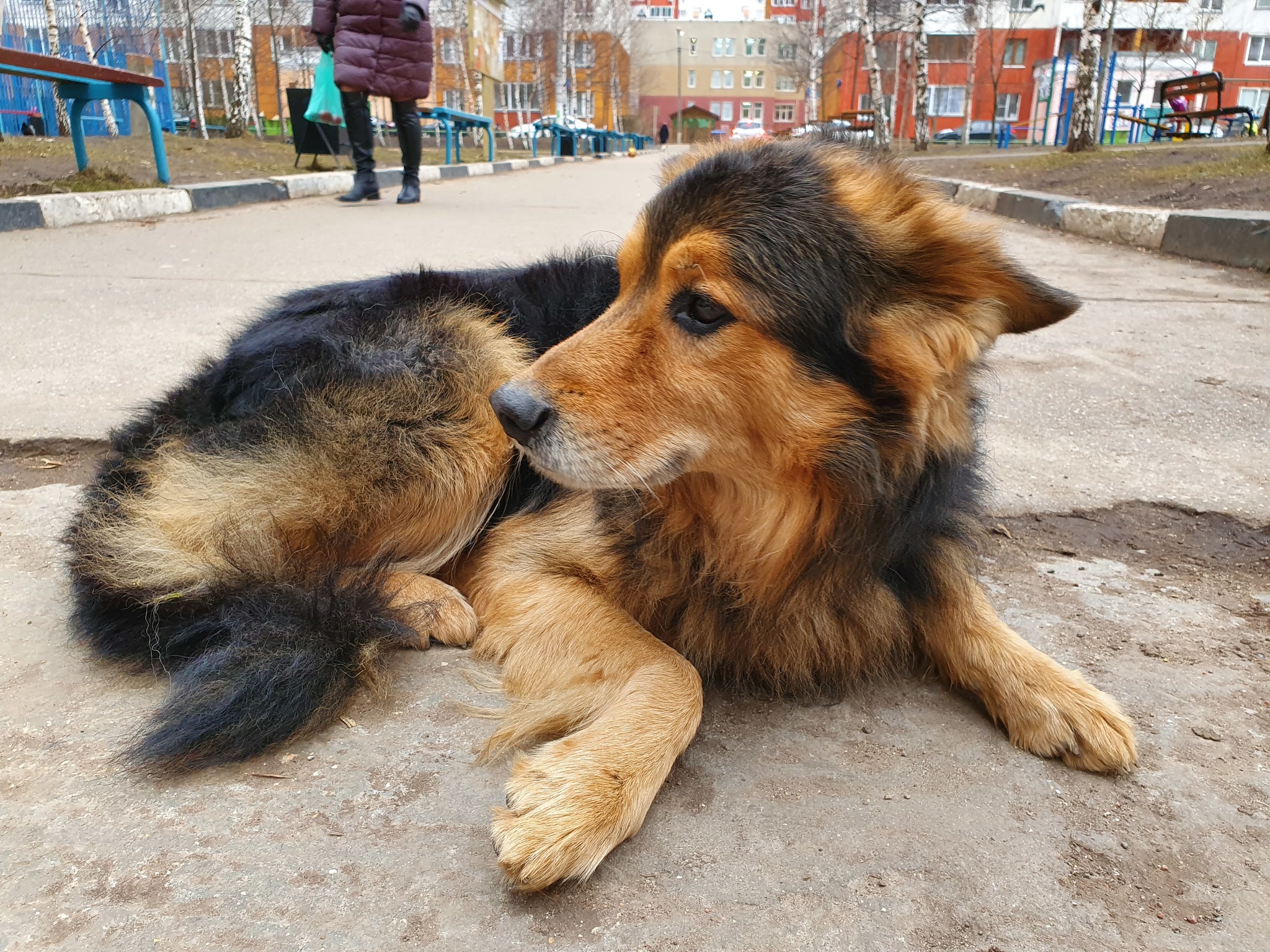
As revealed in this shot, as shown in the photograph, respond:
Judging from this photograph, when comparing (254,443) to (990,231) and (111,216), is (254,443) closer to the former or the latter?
(990,231)

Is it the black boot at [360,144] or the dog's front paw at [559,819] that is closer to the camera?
the dog's front paw at [559,819]

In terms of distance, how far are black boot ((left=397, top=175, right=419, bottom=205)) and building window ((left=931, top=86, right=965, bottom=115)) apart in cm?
5725

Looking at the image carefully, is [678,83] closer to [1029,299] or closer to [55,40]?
[55,40]

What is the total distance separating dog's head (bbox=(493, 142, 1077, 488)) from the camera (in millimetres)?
1743

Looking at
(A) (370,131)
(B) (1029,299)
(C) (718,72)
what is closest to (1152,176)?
(A) (370,131)

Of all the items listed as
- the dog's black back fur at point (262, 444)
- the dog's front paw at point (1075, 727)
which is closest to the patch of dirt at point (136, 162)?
the dog's black back fur at point (262, 444)

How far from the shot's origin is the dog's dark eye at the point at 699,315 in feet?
5.90

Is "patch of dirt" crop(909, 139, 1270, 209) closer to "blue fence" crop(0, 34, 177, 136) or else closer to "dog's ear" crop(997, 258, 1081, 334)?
"dog's ear" crop(997, 258, 1081, 334)

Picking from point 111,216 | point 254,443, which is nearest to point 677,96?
point 111,216

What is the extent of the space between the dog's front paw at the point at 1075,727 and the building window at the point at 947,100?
6477cm

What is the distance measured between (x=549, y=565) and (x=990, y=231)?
1.28 meters

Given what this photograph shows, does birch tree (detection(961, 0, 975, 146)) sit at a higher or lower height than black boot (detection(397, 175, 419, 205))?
higher

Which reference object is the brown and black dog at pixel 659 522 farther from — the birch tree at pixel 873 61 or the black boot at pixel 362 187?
the birch tree at pixel 873 61

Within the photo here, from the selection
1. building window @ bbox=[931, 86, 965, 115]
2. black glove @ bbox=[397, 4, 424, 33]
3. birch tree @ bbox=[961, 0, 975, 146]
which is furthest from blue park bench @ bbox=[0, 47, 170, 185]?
building window @ bbox=[931, 86, 965, 115]
